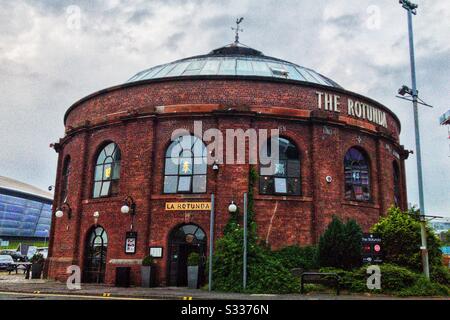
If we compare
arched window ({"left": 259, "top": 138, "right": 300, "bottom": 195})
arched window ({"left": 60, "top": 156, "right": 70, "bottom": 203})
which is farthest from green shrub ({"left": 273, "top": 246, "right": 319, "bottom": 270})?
arched window ({"left": 60, "top": 156, "right": 70, "bottom": 203})

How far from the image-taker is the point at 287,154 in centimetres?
2098

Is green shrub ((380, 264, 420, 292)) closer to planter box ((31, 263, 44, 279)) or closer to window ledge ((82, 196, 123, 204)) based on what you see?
window ledge ((82, 196, 123, 204))

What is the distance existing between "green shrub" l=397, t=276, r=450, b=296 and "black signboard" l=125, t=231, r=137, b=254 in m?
10.9

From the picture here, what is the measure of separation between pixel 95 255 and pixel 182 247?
4821mm

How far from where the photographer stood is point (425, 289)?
50.1 ft

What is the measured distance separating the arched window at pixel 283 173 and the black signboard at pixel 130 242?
5.91m

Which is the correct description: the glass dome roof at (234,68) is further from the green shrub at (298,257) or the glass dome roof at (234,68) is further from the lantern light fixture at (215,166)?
the green shrub at (298,257)

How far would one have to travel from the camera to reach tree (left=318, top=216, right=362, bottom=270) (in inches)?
670

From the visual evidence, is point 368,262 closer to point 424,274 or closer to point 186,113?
point 424,274

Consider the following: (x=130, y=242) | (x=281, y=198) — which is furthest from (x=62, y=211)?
(x=281, y=198)

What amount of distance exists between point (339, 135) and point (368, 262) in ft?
23.6

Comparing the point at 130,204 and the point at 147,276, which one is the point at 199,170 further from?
the point at 147,276
